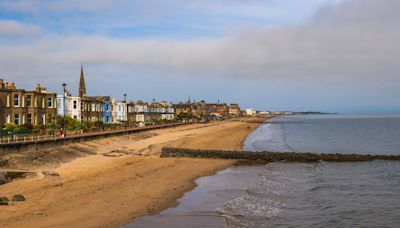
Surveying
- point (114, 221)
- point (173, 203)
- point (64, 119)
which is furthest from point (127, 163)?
point (64, 119)

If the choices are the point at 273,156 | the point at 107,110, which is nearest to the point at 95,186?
the point at 273,156

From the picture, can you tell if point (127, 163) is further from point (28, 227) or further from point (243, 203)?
point (28, 227)

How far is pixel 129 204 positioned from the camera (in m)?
20.1

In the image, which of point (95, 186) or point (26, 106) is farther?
point (26, 106)

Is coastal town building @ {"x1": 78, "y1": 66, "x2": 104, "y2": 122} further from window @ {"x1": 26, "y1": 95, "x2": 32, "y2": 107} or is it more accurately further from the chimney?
the chimney

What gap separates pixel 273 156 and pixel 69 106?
38.4 m

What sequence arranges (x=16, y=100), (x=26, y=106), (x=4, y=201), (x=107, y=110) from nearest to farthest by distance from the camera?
(x=4, y=201) → (x=16, y=100) → (x=26, y=106) → (x=107, y=110)

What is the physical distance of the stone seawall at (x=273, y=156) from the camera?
41.5 metres

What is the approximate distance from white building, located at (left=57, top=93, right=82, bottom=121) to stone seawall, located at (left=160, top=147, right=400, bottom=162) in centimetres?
2752

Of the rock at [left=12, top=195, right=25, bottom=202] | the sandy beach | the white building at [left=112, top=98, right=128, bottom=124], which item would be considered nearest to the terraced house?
the sandy beach

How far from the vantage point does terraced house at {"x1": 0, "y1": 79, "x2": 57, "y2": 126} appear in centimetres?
4819

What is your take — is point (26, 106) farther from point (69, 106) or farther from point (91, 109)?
point (91, 109)

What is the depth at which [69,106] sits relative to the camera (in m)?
67.3

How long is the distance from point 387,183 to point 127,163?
20.5 m
